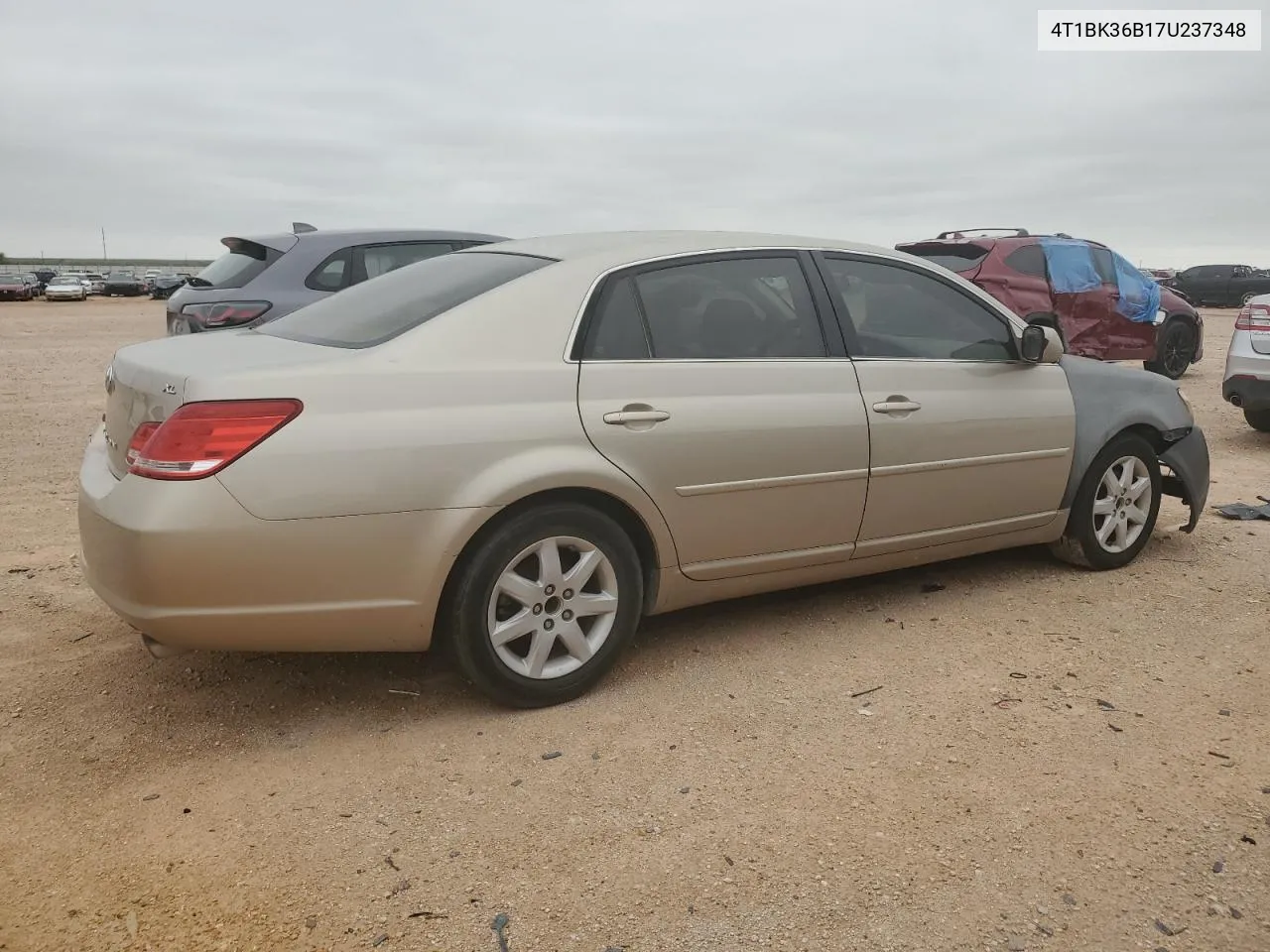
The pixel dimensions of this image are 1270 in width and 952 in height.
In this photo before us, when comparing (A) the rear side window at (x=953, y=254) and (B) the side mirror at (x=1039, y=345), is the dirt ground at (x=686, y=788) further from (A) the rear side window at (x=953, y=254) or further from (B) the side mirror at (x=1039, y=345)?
(A) the rear side window at (x=953, y=254)

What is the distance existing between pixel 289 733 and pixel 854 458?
7.16 ft

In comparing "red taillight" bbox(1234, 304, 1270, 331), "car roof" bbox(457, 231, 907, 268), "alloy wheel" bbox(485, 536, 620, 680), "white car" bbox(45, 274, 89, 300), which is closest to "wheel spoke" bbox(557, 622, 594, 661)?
"alloy wheel" bbox(485, 536, 620, 680)

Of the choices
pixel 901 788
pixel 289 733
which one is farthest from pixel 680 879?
pixel 289 733

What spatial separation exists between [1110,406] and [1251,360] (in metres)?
4.21

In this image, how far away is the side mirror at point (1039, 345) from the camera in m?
4.52

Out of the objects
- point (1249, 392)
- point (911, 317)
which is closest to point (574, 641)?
point (911, 317)

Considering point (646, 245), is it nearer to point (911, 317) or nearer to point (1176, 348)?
point (911, 317)

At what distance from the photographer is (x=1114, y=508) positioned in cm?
502

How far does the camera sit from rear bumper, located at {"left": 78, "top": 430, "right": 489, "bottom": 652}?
2.93 metres

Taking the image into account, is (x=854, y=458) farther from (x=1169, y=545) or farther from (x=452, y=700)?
(x=1169, y=545)

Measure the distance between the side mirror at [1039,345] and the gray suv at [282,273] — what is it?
438 cm

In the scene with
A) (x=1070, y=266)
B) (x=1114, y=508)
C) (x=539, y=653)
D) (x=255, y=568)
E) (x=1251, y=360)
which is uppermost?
(x=1070, y=266)

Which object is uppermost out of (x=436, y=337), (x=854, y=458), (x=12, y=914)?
(x=436, y=337)

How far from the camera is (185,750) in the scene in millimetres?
3195
